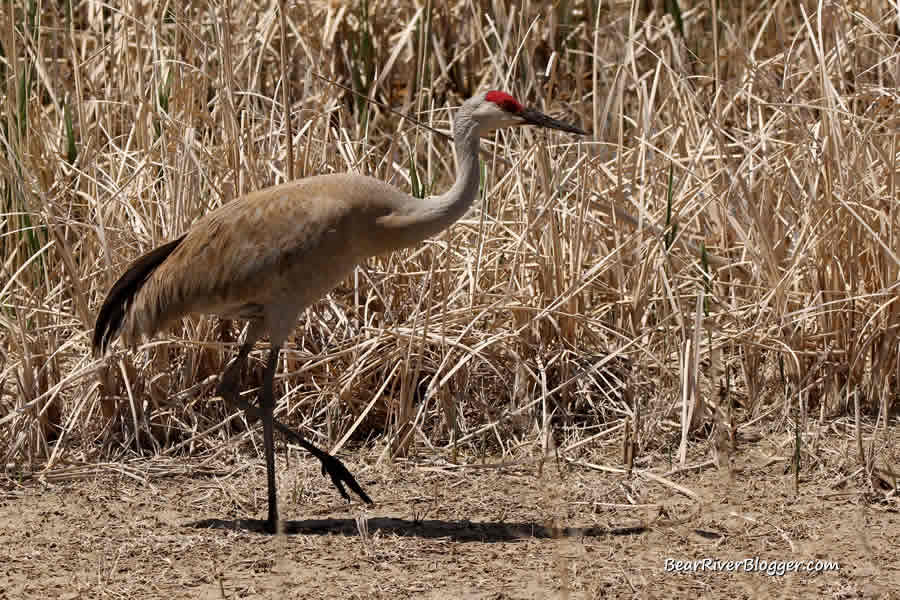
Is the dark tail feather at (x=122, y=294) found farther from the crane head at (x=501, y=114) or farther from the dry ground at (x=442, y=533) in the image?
the crane head at (x=501, y=114)

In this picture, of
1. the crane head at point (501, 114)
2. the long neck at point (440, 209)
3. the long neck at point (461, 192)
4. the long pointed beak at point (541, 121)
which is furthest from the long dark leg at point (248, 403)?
the long pointed beak at point (541, 121)

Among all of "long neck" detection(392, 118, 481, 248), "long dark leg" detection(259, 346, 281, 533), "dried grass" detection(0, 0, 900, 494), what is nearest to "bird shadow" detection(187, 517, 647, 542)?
"long dark leg" detection(259, 346, 281, 533)

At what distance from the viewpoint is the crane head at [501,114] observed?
4410 millimetres

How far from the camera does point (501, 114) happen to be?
4.41 meters

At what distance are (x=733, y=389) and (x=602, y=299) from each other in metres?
0.64

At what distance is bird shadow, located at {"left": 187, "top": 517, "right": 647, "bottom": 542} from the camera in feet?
13.0

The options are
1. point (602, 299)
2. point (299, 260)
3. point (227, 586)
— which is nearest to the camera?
point (227, 586)

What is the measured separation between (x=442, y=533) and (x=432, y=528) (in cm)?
6

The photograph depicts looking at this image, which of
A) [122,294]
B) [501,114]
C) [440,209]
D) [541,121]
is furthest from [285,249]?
[541,121]

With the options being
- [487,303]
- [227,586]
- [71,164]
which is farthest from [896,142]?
[71,164]

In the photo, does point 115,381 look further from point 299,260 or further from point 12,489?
point 299,260

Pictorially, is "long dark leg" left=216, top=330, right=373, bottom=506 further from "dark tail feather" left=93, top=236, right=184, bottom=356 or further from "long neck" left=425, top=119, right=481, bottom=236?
"long neck" left=425, top=119, right=481, bottom=236

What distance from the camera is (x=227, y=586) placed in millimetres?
3645

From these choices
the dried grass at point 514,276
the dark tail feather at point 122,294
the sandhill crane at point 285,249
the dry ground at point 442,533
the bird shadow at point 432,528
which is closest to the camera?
the dry ground at point 442,533
